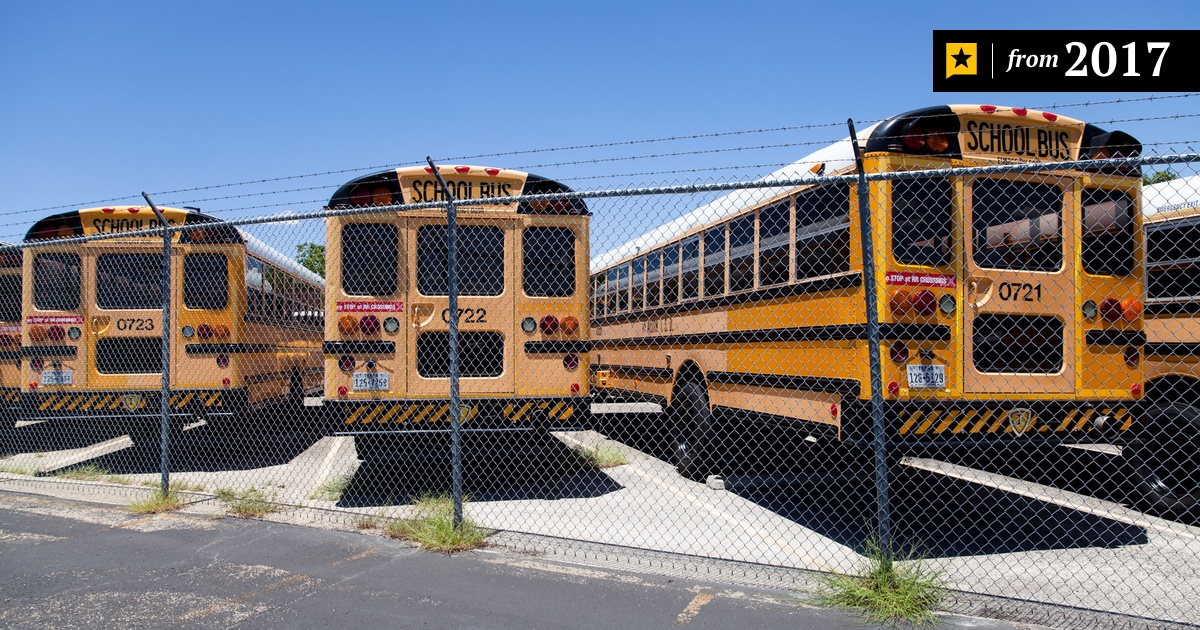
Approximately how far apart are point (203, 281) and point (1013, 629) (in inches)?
328

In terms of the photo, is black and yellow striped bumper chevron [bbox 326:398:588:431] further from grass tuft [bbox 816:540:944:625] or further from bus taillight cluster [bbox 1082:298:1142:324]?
bus taillight cluster [bbox 1082:298:1142:324]

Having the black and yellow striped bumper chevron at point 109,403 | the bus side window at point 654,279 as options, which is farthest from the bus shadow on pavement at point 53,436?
the bus side window at point 654,279

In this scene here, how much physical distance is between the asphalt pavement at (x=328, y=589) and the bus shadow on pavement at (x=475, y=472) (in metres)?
1.53

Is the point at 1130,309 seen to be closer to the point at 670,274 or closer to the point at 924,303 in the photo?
the point at 924,303

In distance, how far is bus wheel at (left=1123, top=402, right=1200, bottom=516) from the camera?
587 cm

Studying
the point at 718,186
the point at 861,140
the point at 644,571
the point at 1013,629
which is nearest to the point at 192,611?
the point at 644,571

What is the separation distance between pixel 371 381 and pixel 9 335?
586 cm

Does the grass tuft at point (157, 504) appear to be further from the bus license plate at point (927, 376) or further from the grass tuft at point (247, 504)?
the bus license plate at point (927, 376)

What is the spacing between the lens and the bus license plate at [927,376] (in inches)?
204

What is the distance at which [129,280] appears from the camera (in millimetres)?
8734

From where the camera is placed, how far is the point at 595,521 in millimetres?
5910

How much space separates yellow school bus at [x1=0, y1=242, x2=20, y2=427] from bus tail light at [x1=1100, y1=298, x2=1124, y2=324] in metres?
10.6

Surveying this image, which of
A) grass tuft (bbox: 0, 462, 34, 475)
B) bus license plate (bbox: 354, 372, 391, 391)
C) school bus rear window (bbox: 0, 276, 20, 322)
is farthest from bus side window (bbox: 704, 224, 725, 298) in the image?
school bus rear window (bbox: 0, 276, 20, 322)

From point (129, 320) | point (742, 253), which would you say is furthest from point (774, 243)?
point (129, 320)
